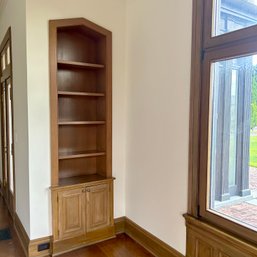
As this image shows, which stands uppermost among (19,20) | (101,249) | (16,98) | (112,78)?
(19,20)

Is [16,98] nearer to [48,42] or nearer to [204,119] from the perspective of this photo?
[48,42]

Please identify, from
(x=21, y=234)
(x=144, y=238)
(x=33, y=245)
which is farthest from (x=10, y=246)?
(x=144, y=238)

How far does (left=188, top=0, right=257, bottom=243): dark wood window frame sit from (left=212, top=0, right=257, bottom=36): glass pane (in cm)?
5

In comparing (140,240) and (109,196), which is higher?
(109,196)

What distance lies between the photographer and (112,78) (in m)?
3.04

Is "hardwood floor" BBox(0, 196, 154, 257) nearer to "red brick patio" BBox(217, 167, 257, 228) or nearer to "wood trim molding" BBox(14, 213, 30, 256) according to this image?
"wood trim molding" BBox(14, 213, 30, 256)

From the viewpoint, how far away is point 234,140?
77.0 inches

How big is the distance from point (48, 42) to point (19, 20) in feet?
1.62

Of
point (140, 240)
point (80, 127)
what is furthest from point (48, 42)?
point (140, 240)

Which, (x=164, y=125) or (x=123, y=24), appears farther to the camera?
(x=123, y=24)

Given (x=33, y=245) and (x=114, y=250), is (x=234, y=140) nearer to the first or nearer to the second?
(x=114, y=250)

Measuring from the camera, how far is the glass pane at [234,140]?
1830mm

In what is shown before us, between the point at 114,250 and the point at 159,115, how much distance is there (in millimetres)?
1554

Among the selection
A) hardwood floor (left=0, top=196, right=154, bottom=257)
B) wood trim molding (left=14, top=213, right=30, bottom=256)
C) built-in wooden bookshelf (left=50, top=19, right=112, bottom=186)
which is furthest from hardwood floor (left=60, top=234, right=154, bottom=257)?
built-in wooden bookshelf (left=50, top=19, right=112, bottom=186)
